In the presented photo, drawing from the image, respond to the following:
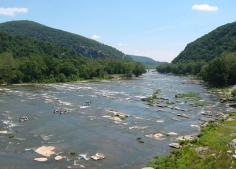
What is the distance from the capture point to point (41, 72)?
150 metres

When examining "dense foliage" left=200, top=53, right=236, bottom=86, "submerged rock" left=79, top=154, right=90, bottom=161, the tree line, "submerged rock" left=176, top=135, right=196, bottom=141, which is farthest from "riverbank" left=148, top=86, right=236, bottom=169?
the tree line

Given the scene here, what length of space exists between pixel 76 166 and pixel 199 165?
40.3 ft

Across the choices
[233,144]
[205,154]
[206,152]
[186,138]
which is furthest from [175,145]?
[233,144]

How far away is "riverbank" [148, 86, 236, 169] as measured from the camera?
1538 inches

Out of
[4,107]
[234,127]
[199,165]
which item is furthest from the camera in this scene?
[4,107]

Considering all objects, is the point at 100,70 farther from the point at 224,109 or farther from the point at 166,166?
the point at 166,166

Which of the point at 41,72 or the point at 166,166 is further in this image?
the point at 41,72

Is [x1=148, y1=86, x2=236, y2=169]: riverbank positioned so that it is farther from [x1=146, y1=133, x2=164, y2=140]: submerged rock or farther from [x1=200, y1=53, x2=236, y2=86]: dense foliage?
[x1=200, y1=53, x2=236, y2=86]: dense foliage

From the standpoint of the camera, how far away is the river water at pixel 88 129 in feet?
138

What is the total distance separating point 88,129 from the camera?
58500mm

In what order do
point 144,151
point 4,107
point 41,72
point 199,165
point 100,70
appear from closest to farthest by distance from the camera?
point 199,165
point 144,151
point 4,107
point 41,72
point 100,70

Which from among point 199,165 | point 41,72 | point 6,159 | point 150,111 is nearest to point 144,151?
point 199,165

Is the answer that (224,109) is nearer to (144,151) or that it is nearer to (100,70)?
(144,151)

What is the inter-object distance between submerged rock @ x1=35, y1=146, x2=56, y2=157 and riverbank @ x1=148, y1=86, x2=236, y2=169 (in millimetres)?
11356
